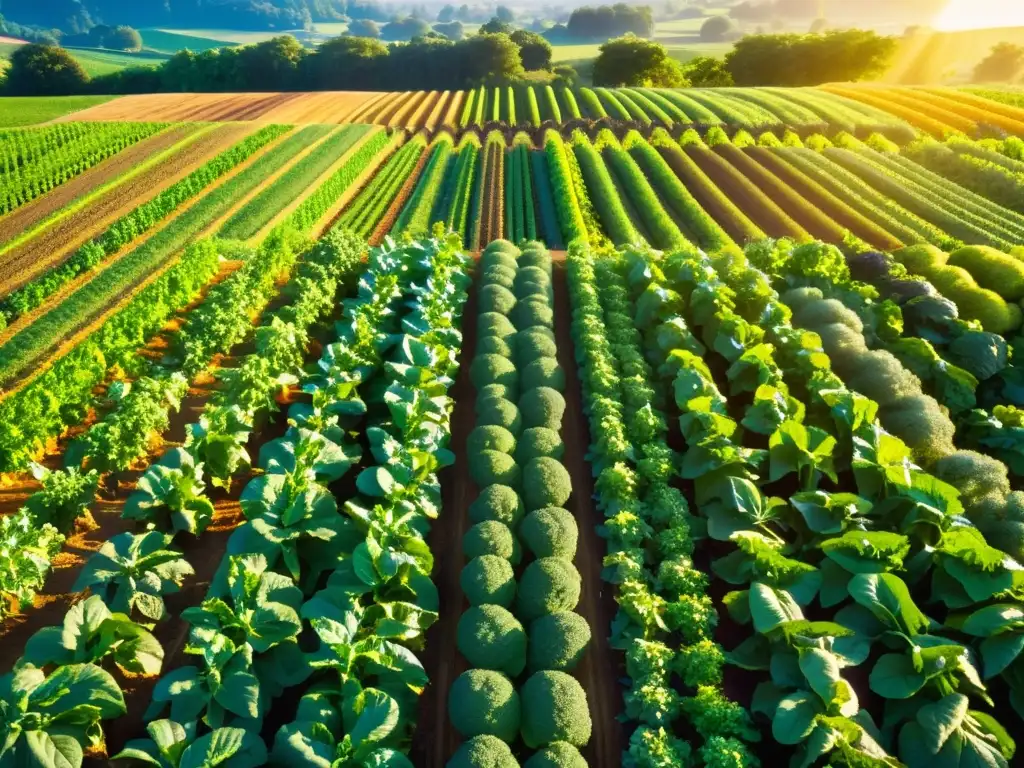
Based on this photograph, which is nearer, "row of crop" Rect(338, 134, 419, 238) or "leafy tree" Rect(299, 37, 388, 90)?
"row of crop" Rect(338, 134, 419, 238)

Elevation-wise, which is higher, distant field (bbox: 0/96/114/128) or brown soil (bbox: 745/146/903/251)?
distant field (bbox: 0/96/114/128)

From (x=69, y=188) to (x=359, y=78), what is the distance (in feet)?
150

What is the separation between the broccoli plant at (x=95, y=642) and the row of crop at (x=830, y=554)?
7629 mm

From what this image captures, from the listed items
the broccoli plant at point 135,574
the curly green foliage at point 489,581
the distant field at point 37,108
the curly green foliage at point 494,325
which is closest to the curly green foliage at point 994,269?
the curly green foliage at point 494,325

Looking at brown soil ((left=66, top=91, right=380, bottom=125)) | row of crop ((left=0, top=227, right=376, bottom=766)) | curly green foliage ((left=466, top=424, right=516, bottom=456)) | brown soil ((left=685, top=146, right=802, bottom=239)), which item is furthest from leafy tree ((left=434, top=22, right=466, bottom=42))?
row of crop ((left=0, top=227, right=376, bottom=766))

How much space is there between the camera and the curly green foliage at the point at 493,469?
11445 millimetres

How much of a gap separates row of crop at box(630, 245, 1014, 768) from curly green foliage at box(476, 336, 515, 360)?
3.89 meters

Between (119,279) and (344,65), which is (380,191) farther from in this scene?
(344,65)

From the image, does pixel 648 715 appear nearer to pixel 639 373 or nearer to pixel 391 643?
pixel 391 643

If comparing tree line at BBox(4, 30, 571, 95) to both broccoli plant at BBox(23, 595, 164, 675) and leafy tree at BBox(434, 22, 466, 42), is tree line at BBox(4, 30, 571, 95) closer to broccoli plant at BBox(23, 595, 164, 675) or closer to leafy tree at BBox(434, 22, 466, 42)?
broccoli plant at BBox(23, 595, 164, 675)

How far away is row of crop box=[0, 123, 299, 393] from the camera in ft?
53.7

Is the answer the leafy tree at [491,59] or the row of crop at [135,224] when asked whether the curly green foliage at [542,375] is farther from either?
the leafy tree at [491,59]

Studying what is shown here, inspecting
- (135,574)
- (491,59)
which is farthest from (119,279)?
(491,59)

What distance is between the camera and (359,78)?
6962 centimetres
